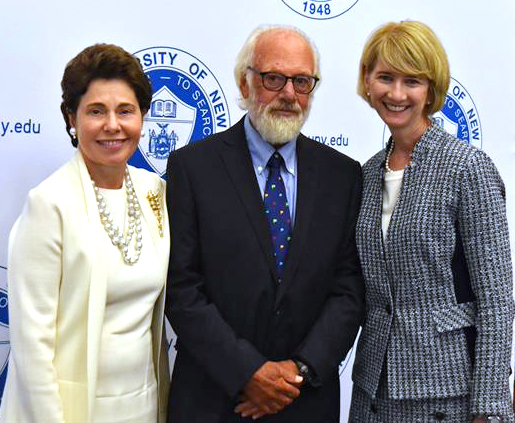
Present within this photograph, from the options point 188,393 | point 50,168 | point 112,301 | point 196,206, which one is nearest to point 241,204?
point 196,206

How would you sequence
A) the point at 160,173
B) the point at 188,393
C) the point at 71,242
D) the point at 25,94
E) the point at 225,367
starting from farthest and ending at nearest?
the point at 160,173
the point at 25,94
the point at 188,393
the point at 225,367
the point at 71,242

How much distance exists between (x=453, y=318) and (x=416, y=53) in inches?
26.8

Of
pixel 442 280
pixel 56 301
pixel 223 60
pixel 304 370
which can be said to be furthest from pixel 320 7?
pixel 56 301

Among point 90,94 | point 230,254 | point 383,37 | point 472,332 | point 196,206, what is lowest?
point 472,332

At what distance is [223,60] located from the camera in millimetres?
2371

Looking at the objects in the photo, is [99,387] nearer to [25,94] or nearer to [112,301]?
[112,301]

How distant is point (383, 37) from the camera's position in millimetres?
1903

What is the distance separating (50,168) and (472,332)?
1.32m

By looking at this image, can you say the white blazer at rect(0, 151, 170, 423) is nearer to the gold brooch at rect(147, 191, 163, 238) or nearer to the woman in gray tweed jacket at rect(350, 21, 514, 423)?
the gold brooch at rect(147, 191, 163, 238)

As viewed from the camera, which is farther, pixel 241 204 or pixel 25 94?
pixel 25 94

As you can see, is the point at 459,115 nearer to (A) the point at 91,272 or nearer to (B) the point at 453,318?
(B) the point at 453,318

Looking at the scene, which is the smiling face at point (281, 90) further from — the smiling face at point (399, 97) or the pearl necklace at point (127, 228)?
the pearl necklace at point (127, 228)

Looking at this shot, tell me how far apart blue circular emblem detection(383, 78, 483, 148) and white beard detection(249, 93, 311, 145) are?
96cm

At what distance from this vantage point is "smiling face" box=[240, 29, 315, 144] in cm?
194
